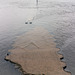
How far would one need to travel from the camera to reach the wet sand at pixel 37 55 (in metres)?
5.45

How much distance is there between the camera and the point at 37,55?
669cm

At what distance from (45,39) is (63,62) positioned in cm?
325

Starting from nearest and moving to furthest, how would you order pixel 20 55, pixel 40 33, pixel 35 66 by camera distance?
pixel 35 66 → pixel 20 55 → pixel 40 33

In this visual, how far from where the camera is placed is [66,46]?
26.4ft

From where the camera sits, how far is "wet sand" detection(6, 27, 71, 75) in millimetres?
5453

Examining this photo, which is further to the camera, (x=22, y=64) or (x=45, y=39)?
(x=45, y=39)

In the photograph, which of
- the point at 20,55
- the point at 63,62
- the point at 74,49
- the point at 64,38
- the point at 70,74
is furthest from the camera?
the point at 64,38

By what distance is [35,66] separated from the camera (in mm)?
5695

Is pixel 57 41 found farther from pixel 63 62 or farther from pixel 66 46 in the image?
pixel 63 62

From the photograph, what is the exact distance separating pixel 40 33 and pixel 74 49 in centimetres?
367

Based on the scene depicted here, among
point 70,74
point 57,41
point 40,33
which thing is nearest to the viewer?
point 70,74

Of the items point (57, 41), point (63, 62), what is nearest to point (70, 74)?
point (63, 62)

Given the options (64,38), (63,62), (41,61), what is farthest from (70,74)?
(64,38)

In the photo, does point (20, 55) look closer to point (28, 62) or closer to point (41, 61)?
point (28, 62)
